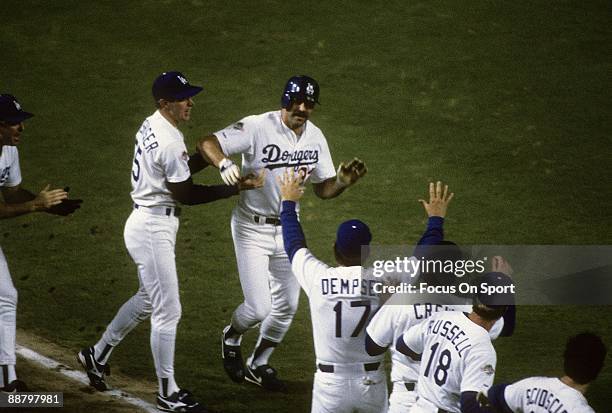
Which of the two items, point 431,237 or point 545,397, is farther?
point 431,237

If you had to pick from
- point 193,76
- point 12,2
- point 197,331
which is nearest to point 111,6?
point 12,2

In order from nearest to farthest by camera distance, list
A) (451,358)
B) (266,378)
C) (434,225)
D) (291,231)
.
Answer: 1. (451,358)
2. (291,231)
3. (434,225)
4. (266,378)

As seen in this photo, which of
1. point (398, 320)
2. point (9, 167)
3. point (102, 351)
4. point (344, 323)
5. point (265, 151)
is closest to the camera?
point (398, 320)

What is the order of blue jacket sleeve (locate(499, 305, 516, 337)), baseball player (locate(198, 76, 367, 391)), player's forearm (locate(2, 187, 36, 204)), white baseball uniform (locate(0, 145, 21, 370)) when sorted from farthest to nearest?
1. baseball player (locate(198, 76, 367, 391))
2. player's forearm (locate(2, 187, 36, 204))
3. white baseball uniform (locate(0, 145, 21, 370))
4. blue jacket sleeve (locate(499, 305, 516, 337))

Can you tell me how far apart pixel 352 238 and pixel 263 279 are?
1944 millimetres

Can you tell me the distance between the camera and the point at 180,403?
772cm

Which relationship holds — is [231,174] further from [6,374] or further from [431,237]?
[6,374]

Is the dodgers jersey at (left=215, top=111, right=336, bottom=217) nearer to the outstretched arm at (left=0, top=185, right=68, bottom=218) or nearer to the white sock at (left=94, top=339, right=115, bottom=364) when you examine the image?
the outstretched arm at (left=0, top=185, right=68, bottom=218)

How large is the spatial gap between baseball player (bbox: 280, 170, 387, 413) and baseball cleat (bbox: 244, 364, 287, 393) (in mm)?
1709

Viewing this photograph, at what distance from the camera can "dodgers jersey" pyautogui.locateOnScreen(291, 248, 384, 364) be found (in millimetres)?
6375

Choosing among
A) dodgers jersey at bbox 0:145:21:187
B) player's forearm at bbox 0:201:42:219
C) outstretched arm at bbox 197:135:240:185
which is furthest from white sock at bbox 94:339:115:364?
outstretched arm at bbox 197:135:240:185

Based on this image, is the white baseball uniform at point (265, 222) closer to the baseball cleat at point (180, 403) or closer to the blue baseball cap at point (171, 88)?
the blue baseball cap at point (171, 88)

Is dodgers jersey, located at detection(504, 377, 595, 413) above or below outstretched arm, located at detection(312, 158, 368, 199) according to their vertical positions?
below

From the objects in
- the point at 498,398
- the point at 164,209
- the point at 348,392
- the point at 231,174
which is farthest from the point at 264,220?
the point at 498,398
